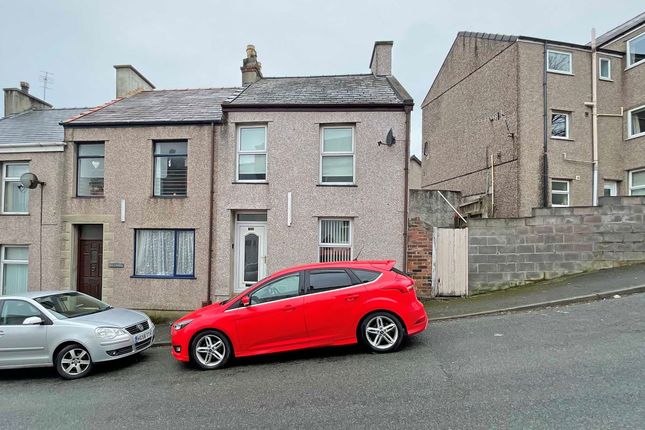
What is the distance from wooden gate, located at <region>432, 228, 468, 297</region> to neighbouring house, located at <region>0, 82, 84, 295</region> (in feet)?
33.9

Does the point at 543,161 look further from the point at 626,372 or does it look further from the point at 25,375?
→ the point at 25,375

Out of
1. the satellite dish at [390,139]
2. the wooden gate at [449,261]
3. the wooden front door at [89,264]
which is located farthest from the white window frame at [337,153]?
the wooden front door at [89,264]

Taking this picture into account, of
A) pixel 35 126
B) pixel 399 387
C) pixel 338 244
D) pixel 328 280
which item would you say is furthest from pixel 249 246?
pixel 35 126

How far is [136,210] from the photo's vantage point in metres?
10.3

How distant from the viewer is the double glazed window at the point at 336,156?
9.96m

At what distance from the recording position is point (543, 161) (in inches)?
527

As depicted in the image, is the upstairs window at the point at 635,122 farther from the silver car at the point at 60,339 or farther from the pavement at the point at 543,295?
the silver car at the point at 60,339

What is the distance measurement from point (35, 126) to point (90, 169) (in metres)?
3.60

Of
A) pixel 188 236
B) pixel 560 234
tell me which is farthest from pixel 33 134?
pixel 560 234

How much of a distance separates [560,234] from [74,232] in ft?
42.9

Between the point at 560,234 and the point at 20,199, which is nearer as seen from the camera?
the point at 560,234

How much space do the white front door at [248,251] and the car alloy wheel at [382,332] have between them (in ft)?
16.4

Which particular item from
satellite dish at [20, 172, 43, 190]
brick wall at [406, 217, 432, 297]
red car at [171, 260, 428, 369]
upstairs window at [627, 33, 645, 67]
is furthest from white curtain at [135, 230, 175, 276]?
upstairs window at [627, 33, 645, 67]

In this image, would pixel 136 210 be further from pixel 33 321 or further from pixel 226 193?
pixel 33 321
